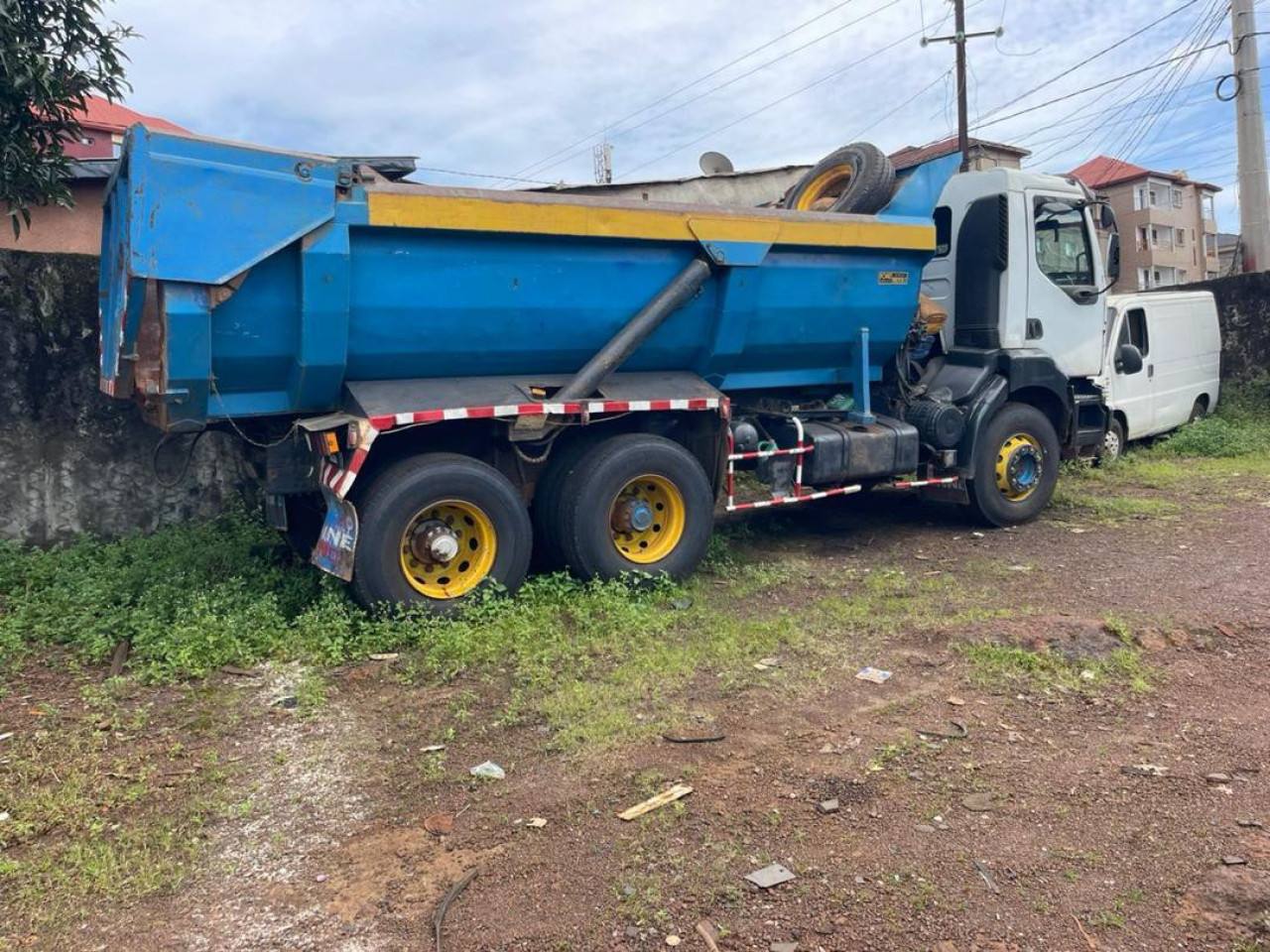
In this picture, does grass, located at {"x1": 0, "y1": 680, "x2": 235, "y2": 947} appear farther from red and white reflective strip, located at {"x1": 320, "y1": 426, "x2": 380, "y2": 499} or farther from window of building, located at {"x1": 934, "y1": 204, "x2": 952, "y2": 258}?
window of building, located at {"x1": 934, "y1": 204, "x2": 952, "y2": 258}

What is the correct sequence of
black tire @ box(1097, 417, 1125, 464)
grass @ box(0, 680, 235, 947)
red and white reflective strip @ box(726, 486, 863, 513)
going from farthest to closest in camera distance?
black tire @ box(1097, 417, 1125, 464), red and white reflective strip @ box(726, 486, 863, 513), grass @ box(0, 680, 235, 947)

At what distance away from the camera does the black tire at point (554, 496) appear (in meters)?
5.77

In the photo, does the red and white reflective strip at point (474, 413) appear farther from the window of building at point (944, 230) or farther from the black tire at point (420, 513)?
the window of building at point (944, 230)

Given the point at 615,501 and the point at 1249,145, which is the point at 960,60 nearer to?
the point at 1249,145

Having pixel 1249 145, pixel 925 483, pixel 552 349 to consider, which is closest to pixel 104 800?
pixel 552 349

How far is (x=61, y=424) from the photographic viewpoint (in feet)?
22.0

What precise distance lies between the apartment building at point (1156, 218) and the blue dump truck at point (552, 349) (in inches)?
1640

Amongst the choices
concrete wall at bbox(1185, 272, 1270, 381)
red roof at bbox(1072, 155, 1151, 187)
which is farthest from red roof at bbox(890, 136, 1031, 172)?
red roof at bbox(1072, 155, 1151, 187)

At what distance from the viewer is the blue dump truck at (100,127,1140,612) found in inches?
185

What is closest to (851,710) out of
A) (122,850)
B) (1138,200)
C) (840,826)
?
(840,826)

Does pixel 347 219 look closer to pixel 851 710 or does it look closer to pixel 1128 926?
pixel 851 710

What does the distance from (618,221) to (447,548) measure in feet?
7.15

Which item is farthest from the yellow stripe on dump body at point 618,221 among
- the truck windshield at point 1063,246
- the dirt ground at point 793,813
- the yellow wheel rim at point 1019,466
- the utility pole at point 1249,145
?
the utility pole at point 1249,145

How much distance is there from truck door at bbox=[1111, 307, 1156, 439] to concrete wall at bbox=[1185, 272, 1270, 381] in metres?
2.73
